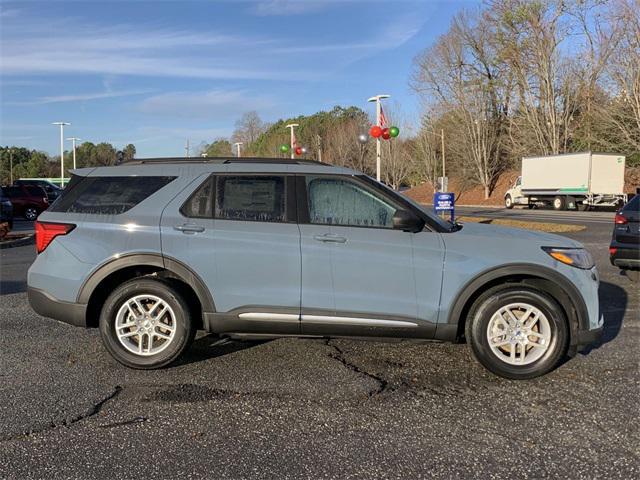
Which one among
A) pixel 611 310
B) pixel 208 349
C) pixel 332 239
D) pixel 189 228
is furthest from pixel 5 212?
pixel 611 310

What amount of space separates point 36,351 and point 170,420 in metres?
2.23

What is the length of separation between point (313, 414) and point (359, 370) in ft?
3.03

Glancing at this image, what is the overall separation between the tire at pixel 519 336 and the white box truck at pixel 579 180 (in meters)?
31.6

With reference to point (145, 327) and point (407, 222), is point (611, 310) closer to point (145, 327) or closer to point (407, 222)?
point (407, 222)

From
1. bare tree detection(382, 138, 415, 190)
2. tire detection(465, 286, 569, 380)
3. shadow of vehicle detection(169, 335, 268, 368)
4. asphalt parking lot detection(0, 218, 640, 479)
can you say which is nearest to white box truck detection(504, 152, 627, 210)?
bare tree detection(382, 138, 415, 190)

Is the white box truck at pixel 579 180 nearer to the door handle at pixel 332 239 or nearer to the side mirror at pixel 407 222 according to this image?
the side mirror at pixel 407 222

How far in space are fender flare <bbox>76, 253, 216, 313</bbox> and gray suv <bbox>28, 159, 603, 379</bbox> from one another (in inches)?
0.4

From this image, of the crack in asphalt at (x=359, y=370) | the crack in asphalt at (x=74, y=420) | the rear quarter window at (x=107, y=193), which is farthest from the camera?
the rear quarter window at (x=107, y=193)

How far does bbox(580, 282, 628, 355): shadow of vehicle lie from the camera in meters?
5.45

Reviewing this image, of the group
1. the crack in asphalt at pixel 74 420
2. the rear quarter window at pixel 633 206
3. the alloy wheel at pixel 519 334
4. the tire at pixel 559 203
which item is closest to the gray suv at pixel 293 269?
the alloy wheel at pixel 519 334

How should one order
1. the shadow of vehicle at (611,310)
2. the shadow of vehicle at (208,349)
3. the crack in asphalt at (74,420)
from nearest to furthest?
→ 1. the crack in asphalt at (74,420)
2. the shadow of vehicle at (208,349)
3. the shadow of vehicle at (611,310)

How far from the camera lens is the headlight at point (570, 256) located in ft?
14.5

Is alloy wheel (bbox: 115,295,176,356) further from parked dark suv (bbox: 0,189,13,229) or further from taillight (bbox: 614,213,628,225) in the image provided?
parked dark suv (bbox: 0,189,13,229)

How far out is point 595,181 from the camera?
32.4 metres
